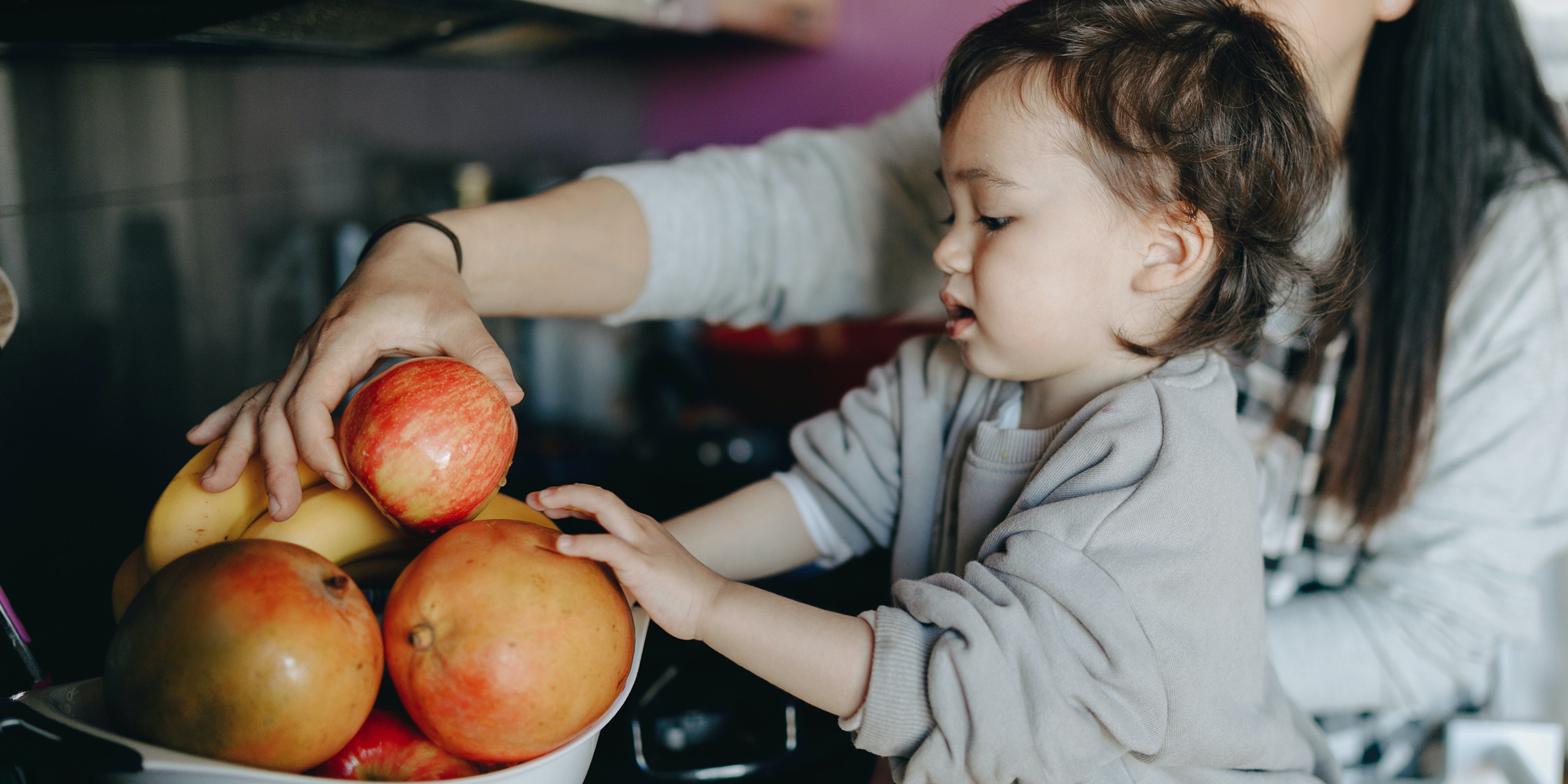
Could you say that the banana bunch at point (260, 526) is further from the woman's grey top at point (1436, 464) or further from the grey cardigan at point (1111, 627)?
the woman's grey top at point (1436, 464)

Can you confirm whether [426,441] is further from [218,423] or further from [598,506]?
[218,423]

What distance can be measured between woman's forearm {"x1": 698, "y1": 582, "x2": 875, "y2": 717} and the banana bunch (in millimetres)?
134

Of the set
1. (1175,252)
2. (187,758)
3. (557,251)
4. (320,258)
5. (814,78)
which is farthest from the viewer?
(814,78)

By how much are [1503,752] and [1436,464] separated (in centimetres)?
33

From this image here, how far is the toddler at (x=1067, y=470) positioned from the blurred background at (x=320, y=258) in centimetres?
17

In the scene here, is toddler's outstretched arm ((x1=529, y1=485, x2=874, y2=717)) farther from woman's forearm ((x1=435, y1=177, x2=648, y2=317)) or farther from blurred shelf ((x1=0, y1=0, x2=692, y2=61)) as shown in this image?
blurred shelf ((x1=0, y1=0, x2=692, y2=61))

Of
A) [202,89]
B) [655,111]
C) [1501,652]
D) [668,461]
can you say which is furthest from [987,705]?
[655,111]

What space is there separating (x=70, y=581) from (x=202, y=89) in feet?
2.28

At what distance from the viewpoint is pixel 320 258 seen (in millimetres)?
1456

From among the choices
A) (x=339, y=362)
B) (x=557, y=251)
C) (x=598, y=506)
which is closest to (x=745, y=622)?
(x=598, y=506)

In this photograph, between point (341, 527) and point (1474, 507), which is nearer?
point (341, 527)

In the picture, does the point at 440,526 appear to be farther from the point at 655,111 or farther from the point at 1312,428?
the point at 655,111

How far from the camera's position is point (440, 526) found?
573 millimetres

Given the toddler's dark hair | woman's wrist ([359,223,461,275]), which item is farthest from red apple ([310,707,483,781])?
the toddler's dark hair
